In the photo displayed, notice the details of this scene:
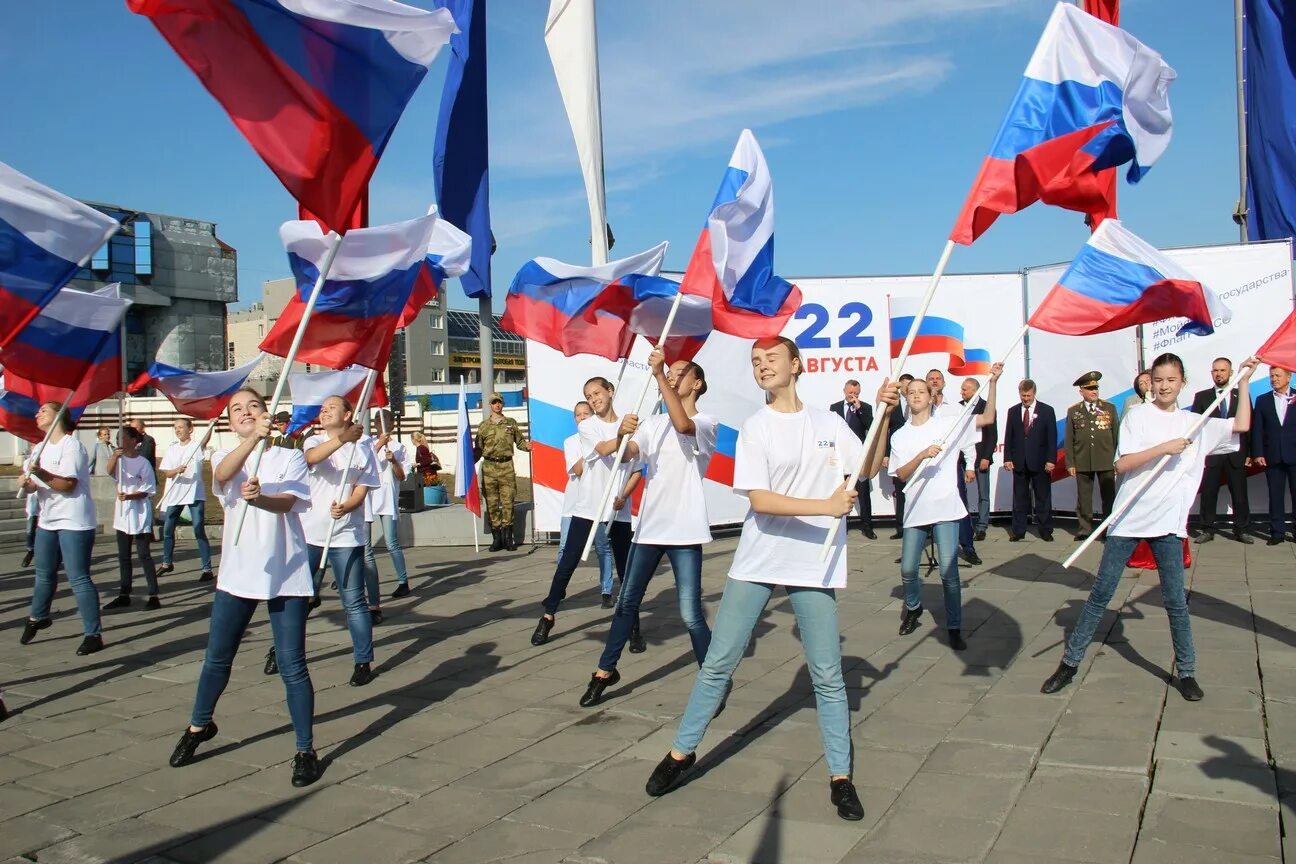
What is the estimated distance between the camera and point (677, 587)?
20.6 ft

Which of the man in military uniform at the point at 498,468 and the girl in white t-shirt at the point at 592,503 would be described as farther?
the man in military uniform at the point at 498,468

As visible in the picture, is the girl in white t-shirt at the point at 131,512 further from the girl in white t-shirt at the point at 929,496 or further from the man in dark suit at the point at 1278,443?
the man in dark suit at the point at 1278,443

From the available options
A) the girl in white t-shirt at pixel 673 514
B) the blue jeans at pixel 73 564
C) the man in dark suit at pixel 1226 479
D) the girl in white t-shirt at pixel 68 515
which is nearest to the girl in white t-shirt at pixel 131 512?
the blue jeans at pixel 73 564

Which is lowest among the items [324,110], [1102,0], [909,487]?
[909,487]

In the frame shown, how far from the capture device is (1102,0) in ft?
34.0

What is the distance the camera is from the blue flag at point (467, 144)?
12.7m

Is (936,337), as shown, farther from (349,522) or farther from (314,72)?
(314,72)

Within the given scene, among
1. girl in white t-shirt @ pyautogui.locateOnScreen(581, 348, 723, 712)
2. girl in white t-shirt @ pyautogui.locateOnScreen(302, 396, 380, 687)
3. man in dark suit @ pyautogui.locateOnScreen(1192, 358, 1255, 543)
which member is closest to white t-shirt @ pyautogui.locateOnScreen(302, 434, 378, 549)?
girl in white t-shirt @ pyautogui.locateOnScreen(302, 396, 380, 687)

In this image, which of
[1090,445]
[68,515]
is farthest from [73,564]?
[1090,445]

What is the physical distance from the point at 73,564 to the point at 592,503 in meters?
4.09

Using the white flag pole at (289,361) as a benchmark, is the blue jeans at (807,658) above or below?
below

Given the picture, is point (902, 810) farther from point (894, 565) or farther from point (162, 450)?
point (162, 450)

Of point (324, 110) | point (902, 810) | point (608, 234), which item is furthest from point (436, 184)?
point (902, 810)

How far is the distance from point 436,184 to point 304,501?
8.05 metres
